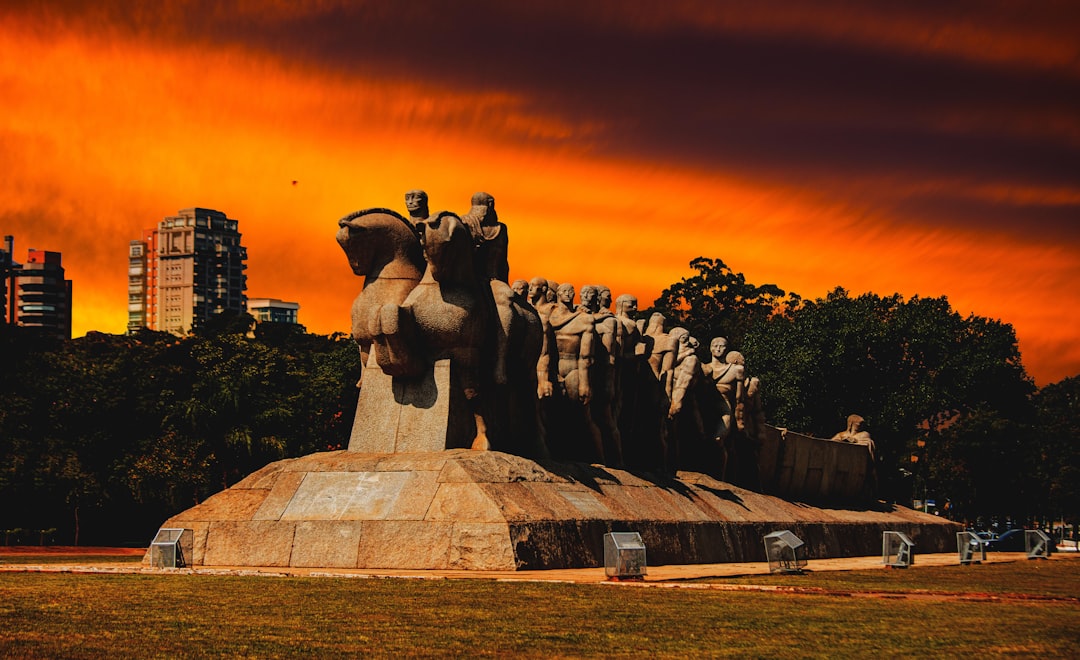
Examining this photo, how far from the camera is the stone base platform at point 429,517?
17094mm

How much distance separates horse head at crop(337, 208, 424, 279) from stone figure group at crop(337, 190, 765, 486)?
0.05 feet

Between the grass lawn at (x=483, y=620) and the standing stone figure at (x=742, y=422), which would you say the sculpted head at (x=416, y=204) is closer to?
the grass lawn at (x=483, y=620)

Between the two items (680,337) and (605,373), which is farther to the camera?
(680,337)

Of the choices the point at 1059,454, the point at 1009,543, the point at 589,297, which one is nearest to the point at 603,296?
the point at 589,297

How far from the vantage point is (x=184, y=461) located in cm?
3838

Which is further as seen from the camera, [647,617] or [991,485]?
[991,485]

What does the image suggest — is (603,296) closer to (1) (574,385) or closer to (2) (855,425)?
(1) (574,385)

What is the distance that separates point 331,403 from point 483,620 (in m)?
31.0

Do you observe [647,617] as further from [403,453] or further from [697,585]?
[403,453]

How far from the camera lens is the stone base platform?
56.1 ft

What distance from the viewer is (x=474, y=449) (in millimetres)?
20453

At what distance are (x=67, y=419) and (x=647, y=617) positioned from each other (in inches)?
1261

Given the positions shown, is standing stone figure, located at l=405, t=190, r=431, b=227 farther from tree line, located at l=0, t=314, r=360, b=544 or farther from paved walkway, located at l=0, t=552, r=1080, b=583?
tree line, located at l=0, t=314, r=360, b=544

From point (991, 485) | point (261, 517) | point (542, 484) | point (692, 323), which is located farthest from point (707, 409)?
point (991, 485)
